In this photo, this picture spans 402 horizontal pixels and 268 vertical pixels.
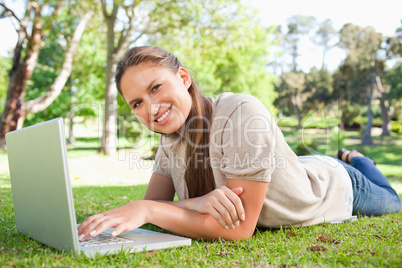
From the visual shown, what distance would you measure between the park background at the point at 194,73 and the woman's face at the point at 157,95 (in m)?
1.36

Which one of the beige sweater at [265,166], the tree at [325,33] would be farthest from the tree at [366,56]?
the beige sweater at [265,166]

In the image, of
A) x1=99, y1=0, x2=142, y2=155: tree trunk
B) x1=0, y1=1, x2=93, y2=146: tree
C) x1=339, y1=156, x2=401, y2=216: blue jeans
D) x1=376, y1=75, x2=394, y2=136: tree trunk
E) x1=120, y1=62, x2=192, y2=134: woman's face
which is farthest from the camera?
x1=376, y1=75, x2=394, y2=136: tree trunk

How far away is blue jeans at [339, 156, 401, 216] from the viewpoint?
3158 millimetres

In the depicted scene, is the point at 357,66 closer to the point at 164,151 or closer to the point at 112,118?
the point at 112,118

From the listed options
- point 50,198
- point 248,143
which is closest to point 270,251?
point 248,143

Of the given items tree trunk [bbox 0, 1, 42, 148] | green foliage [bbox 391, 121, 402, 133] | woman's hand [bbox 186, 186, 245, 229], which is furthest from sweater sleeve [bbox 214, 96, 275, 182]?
green foliage [bbox 391, 121, 402, 133]

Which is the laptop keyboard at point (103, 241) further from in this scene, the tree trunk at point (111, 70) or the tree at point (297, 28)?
the tree at point (297, 28)

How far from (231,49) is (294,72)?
20621mm

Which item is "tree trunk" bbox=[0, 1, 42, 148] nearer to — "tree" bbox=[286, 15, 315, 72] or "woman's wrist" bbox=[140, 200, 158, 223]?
"woman's wrist" bbox=[140, 200, 158, 223]

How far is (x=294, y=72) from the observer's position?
33656mm

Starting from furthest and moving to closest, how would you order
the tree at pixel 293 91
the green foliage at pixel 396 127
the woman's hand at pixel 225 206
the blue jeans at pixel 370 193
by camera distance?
the tree at pixel 293 91 < the green foliage at pixel 396 127 < the blue jeans at pixel 370 193 < the woman's hand at pixel 225 206

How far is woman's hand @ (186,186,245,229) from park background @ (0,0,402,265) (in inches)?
54.1

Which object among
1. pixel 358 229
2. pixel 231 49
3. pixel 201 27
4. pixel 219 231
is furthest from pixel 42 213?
pixel 231 49

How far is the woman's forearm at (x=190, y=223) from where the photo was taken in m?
2.07
